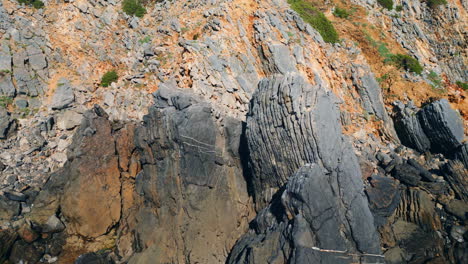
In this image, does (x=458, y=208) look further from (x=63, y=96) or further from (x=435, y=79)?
(x=63, y=96)

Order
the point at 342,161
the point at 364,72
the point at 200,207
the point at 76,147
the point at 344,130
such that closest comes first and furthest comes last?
1. the point at 342,161
2. the point at 200,207
3. the point at 76,147
4. the point at 344,130
5. the point at 364,72

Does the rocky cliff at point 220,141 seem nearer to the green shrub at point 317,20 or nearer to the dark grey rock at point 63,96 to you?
the dark grey rock at point 63,96

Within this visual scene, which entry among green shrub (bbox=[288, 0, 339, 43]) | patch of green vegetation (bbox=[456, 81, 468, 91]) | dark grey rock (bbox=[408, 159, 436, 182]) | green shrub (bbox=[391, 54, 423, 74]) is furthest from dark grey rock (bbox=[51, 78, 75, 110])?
patch of green vegetation (bbox=[456, 81, 468, 91])

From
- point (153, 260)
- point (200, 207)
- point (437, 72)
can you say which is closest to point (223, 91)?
point (200, 207)

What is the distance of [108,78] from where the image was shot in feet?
73.3

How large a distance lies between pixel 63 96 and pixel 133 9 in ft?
30.0

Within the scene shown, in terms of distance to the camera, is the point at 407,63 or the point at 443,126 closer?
the point at 443,126

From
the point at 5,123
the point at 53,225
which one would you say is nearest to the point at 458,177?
the point at 53,225

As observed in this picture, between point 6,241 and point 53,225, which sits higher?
point 53,225

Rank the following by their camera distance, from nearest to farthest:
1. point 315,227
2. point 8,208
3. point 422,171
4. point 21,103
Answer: point 315,227 < point 8,208 < point 422,171 < point 21,103

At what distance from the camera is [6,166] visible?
19094 millimetres

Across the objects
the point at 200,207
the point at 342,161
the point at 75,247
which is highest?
the point at 342,161

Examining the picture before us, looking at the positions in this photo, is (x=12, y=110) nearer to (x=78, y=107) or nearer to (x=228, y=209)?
(x=78, y=107)

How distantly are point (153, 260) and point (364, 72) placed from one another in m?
19.0
